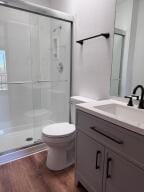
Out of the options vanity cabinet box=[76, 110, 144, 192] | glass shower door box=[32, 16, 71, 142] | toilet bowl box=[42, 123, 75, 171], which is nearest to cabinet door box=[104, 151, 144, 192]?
vanity cabinet box=[76, 110, 144, 192]

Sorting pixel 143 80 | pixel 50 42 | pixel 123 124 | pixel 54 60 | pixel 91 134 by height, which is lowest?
pixel 91 134

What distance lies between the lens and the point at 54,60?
2.68m

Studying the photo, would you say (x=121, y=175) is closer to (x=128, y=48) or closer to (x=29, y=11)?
(x=128, y=48)

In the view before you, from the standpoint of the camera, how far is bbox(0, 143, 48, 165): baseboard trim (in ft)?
6.13

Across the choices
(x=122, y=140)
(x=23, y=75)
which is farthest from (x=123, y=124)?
(x=23, y=75)

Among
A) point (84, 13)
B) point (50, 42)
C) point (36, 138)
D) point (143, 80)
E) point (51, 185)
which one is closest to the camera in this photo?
point (143, 80)

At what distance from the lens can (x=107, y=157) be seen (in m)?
1.09

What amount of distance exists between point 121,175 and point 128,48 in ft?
3.67

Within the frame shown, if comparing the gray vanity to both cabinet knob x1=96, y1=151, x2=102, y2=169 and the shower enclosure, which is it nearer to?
cabinet knob x1=96, y1=151, x2=102, y2=169

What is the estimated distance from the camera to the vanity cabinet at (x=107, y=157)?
→ 89 cm

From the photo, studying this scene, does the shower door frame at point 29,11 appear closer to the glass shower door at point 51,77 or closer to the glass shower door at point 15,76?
the glass shower door at point 51,77

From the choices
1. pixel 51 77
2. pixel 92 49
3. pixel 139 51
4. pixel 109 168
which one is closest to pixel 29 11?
pixel 92 49

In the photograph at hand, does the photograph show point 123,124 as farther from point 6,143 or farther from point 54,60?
point 54,60

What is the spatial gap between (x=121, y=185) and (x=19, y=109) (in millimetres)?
2238
